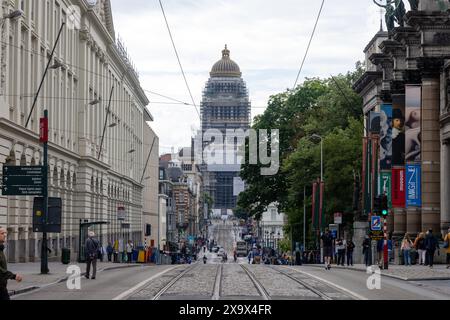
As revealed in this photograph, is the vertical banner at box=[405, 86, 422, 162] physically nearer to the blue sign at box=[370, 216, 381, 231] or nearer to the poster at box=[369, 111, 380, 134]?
the poster at box=[369, 111, 380, 134]

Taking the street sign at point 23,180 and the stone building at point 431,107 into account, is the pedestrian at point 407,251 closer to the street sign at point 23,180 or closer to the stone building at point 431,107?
the stone building at point 431,107

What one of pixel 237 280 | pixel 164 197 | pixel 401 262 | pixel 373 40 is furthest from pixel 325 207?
pixel 164 197

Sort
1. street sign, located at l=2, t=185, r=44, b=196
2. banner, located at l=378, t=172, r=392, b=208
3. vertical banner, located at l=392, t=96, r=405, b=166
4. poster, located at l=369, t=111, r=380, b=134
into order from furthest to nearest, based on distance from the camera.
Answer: poster, located at l=369, t=111, r=380, b=134
banner, located at l=378, t=172, r=392, b=208
vertical banner, located at l=392, t=96, r=405, b=166
street sign, located at l=2, t=185, r=44, b=196

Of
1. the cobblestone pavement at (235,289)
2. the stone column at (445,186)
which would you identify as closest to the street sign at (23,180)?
the cobblestone pavement at (235,289)

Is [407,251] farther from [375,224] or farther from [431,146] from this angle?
[431,146]

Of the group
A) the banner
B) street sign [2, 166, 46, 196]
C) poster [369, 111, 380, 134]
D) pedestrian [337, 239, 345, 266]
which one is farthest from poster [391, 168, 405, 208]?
street sign [2, 166, 46, 196]

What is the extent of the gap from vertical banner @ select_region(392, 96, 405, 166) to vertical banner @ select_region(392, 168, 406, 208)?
1417mm

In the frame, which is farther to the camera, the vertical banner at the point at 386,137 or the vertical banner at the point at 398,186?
the vertical banner at the point at 386,137

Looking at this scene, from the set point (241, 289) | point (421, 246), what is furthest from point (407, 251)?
point (241, 289)

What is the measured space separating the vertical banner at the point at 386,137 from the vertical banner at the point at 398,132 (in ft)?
2.49

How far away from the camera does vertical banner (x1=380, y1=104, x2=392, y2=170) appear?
57312 mm

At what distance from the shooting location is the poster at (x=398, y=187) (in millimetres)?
54406

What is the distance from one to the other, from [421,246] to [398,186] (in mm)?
7267
